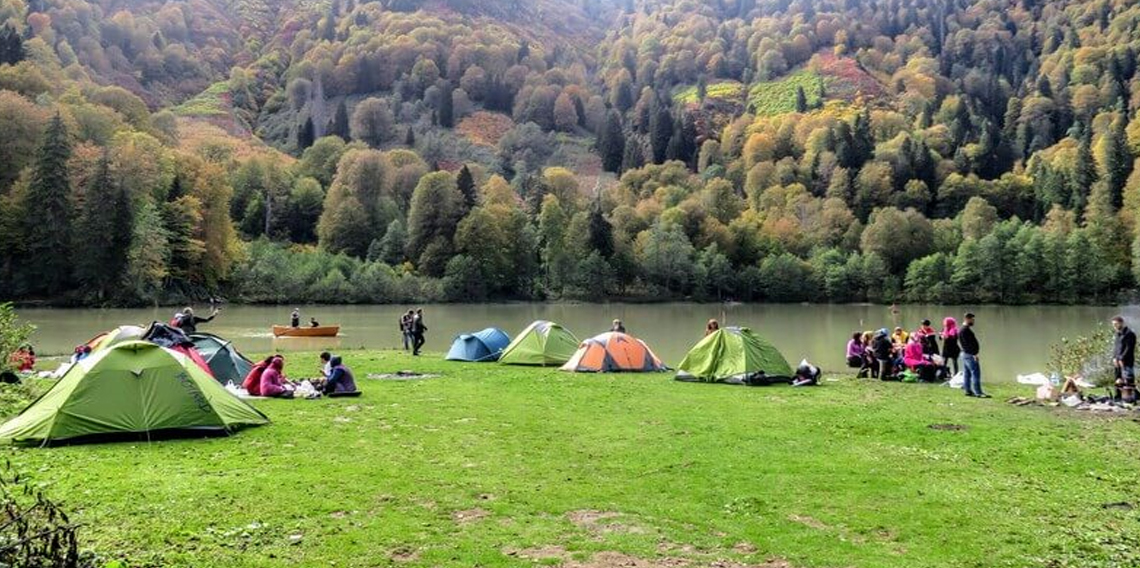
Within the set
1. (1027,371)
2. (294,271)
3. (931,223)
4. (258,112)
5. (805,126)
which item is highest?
(258,112)

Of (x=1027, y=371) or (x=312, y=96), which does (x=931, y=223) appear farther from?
(x=312, y=96)

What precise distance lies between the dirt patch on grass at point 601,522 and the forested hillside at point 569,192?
68.4 meters

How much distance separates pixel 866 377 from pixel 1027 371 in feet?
29.4

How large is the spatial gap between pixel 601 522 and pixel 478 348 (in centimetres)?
1954

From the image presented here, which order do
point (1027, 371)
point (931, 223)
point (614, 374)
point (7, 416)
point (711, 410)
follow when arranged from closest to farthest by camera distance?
point (7, 416)
point (711, 410)
point (614, 374)
point (1027, 371)
point (931, 223)

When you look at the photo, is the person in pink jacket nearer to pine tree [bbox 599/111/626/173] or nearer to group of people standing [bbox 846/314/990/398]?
group of people standing [bbox 846/314/990/398]

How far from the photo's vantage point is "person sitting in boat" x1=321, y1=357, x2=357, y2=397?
18219mm

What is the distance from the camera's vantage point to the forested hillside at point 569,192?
7112 centimetres

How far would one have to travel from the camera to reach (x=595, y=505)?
952cm

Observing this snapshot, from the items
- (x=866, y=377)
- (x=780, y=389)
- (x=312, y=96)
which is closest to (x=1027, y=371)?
(x=866, y=377)

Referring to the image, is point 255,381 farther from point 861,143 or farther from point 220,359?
point 861,143

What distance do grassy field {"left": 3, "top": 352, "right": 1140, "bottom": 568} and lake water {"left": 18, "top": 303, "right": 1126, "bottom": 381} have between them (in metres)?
16.9

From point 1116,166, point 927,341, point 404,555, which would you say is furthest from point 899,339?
point 1116,166

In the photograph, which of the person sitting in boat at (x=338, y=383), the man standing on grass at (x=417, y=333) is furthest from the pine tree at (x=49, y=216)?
the person sitting in boat at (x=338, y=383)
